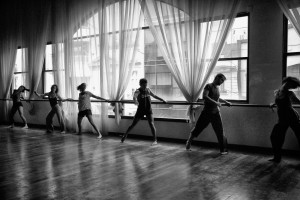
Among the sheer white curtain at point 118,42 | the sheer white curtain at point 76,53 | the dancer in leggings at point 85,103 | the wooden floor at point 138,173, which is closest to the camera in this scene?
the wooden floor at point 138,173

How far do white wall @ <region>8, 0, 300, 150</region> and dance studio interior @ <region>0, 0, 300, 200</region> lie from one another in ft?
0.06

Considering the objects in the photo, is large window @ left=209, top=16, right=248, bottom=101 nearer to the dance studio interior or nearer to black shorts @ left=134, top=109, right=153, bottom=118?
the dance studio interior

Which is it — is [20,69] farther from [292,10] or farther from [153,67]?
[292,10]

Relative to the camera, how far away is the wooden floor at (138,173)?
3297 mm

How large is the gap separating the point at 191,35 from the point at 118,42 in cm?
194

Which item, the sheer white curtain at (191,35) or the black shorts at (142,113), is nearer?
the sheer white curtain at (191,35)

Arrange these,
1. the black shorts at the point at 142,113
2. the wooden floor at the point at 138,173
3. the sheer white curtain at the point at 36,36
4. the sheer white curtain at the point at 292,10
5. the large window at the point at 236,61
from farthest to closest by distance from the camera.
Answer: the sheer white curtain at the point at 36,36 < the black shorts at the point at 142,113 < the large window at the point at 236,61 < the sheer white curtain at the point at 292,10 < the wooden floor at the point at 138,173

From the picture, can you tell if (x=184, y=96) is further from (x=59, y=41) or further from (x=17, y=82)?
(x=17, y=82)

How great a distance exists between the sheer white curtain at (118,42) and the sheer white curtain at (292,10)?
9.67ft

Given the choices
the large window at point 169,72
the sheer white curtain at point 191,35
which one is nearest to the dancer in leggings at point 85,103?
the large window at point 169,72

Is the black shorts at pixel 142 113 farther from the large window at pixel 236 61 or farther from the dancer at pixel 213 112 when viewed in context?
the large window at pixel 236 61

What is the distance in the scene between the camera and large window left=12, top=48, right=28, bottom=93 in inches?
368

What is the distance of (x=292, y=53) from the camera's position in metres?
5.14

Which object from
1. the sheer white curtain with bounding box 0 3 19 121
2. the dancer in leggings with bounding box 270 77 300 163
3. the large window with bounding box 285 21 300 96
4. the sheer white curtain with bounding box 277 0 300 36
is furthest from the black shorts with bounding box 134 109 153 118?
the sheer white curtain with bounding box 0 3 19 121
